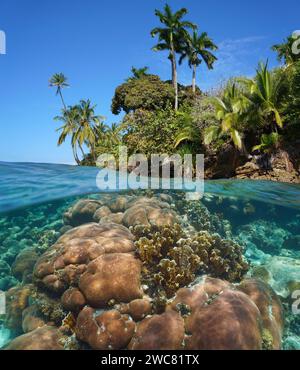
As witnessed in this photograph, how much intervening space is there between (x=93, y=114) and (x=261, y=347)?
39090 millimetres

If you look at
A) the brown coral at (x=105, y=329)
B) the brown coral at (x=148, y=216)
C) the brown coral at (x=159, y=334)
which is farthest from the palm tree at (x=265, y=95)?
the brown coral at (x=105, y=329)

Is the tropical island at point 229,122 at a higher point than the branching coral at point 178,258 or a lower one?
higher

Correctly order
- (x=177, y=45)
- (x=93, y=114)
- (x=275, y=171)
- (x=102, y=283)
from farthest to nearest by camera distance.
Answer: (x=93, y=114), (x=177, y=45), (x=275, y=171), (x=102, y=283)

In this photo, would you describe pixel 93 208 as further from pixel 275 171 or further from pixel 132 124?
pixel 132 124

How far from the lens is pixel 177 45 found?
36.2m

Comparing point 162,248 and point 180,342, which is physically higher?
point 162,248

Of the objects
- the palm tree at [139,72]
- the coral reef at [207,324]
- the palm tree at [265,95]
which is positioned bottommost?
the coral reef at [207,324]

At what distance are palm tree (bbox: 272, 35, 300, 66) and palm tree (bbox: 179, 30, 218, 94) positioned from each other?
7.00 m

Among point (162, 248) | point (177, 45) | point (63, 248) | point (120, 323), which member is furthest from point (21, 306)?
point (177, 45)

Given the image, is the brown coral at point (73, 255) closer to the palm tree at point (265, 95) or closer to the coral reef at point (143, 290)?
the coral reef at point (143, 290)

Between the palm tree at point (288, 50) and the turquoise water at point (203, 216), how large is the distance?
53.2 ft

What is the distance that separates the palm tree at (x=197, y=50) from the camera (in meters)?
36.9

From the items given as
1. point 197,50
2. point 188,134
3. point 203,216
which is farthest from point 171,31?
point 203,216

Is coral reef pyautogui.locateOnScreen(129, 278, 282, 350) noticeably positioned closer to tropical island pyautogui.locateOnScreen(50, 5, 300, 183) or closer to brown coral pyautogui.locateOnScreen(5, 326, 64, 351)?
brown coral pyautogui.locateOnScreen(5, 326, 64, 351)
